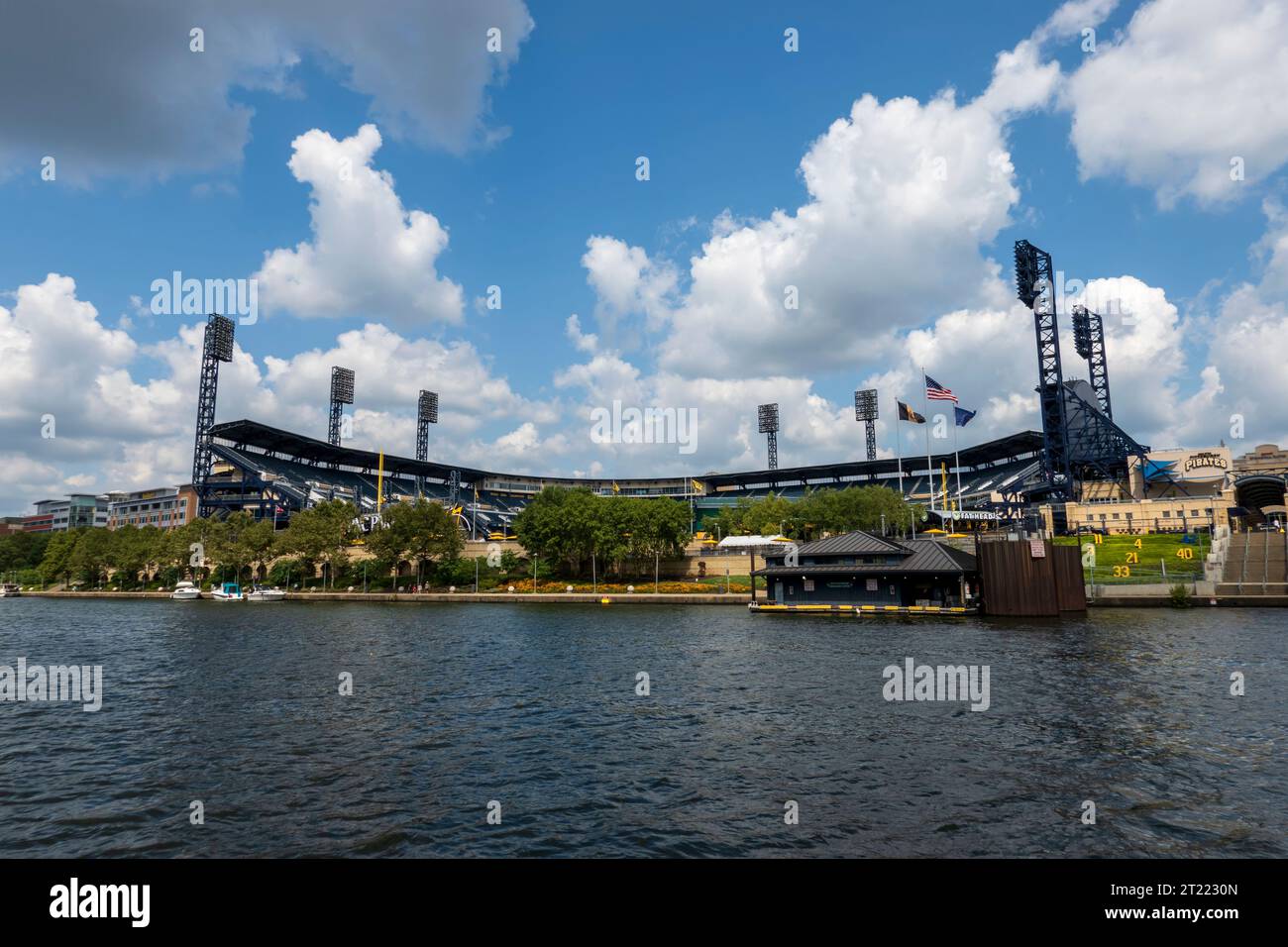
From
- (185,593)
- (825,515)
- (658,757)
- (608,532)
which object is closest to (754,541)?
(608,532)

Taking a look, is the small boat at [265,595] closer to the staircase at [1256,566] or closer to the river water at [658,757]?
the river water at [658,757]

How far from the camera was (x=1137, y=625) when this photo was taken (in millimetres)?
56156

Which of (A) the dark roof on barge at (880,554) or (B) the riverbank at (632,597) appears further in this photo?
(B) the riverbank at (632,597)

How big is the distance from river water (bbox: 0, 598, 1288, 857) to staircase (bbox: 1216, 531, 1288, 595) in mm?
36353

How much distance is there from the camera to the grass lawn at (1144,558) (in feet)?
262

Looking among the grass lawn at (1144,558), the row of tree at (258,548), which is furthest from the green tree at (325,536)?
the grass lawn at (1144,558)

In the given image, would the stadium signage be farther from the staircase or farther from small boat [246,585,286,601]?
small boat [246,585,286,601]

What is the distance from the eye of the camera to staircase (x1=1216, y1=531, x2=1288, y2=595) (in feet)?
239

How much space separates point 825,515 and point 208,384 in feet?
531

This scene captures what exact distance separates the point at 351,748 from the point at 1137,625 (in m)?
59.5

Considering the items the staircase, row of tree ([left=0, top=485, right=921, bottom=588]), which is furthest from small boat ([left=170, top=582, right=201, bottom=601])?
the staircase

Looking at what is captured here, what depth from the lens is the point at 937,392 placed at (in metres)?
93.2

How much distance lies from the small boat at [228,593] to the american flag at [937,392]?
117 metres
